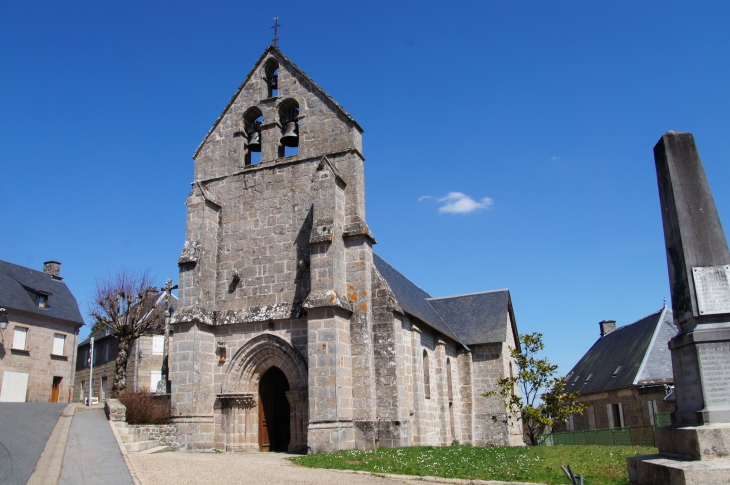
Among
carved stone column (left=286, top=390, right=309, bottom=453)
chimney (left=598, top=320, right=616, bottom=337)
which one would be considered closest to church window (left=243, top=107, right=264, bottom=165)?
carved stone column (left=286, top=390, right=309, bottom=453)

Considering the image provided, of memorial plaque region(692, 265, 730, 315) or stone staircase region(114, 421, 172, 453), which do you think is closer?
memorial plaque region(692, 265, 730, 315)

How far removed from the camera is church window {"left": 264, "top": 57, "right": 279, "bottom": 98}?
56.5ft

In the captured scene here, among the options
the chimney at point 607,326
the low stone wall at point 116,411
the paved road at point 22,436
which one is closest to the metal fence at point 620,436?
the low stone wall at point 116,411

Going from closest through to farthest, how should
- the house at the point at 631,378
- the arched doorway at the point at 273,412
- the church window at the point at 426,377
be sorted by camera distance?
the arched doorway at the point at 273,412, the church window at the point at 426,377, the house at the point at 631,378

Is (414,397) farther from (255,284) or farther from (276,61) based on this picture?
(276,61)

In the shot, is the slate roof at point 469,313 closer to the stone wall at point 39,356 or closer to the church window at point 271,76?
the church window at point 271,76

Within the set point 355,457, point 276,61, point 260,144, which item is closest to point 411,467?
point 355,457

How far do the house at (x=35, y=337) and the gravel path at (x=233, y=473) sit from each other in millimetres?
18981

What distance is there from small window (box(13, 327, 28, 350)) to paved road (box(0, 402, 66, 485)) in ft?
31.0

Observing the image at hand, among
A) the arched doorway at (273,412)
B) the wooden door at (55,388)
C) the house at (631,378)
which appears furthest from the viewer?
the wooden door at (55,388)

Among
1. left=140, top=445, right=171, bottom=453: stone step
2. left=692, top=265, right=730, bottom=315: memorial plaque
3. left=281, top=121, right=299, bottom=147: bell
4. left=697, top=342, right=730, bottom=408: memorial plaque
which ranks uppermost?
left=281, top=121, right=299, bottom=147: bell

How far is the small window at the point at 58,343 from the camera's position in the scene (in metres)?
29.3

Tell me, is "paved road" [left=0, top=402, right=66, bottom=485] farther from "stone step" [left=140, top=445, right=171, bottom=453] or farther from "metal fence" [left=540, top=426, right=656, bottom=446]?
"metal fence" [left=540, top=426, right=656, bottom=446]

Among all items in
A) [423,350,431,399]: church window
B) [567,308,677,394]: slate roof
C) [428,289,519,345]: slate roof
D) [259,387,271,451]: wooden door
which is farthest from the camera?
[567,308,677,394]: slate roof
